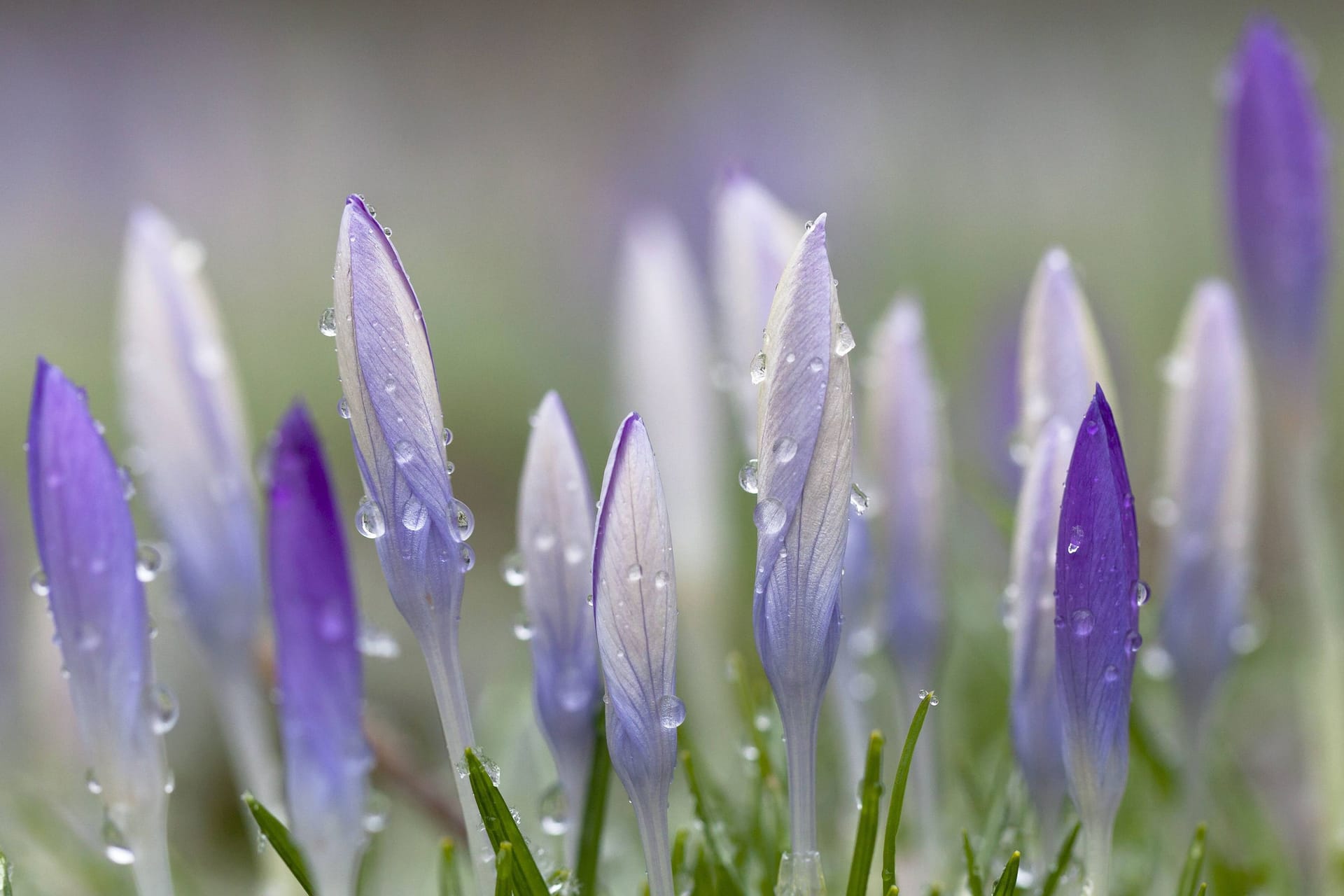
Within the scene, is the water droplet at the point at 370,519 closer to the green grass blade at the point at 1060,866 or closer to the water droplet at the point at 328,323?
the water droplet at the point at 328,323

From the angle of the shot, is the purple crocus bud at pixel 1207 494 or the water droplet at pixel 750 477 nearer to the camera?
the water droplet at pixel 750 477

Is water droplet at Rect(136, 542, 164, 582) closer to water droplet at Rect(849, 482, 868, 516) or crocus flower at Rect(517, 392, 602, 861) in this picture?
crocus flower at Rect(517, 392, 602, 861)

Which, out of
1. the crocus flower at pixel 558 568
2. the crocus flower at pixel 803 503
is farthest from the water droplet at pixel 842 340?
the crocus flower at pixel 558 568

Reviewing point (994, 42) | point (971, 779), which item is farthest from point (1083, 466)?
point (994, 42)

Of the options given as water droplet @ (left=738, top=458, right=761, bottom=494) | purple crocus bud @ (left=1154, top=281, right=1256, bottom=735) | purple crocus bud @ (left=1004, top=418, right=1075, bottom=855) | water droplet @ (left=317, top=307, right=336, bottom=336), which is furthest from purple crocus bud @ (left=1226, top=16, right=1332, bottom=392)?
water droplet @ (left=317, top=307, right=336, bottom=336)

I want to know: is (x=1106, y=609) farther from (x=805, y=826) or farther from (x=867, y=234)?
(x=867, y=234)

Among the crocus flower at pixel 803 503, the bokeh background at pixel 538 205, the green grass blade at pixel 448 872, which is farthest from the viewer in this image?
the bokeh background at pixel 538 205
